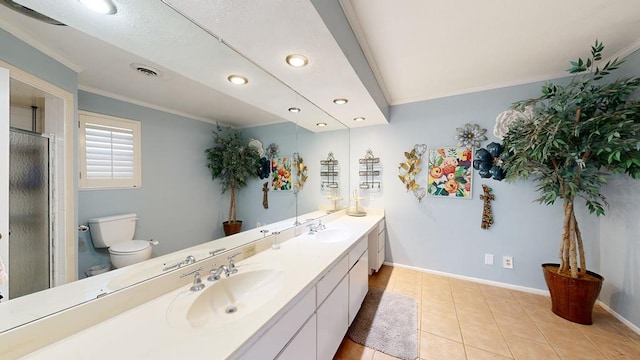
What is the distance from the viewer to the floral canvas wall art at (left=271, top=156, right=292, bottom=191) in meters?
1.84

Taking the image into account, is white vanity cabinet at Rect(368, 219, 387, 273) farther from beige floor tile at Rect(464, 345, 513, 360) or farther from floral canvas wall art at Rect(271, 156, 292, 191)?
floral canvas wall art at Rect(271, 156, 292, 191)

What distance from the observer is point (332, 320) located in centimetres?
142

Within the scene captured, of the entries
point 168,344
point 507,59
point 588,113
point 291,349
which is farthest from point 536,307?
point 168,344

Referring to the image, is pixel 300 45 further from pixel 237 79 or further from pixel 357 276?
pixel 357 276

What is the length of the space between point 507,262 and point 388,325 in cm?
172

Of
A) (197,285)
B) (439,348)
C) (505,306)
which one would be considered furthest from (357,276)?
(505,306)

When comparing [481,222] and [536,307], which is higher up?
[481,222]

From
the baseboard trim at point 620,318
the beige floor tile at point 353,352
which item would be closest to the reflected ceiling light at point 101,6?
the beige floor tile at point 353,352

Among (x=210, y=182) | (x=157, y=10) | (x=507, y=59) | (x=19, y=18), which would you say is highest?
(x=507, y=59)

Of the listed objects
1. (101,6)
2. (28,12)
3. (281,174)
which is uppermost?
(101,6)

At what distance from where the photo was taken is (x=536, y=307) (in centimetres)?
209

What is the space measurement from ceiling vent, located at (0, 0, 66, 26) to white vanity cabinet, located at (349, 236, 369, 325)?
77.4 inches

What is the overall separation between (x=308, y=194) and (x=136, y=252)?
1.65 meters

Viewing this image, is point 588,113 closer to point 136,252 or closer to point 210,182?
point 210,182
